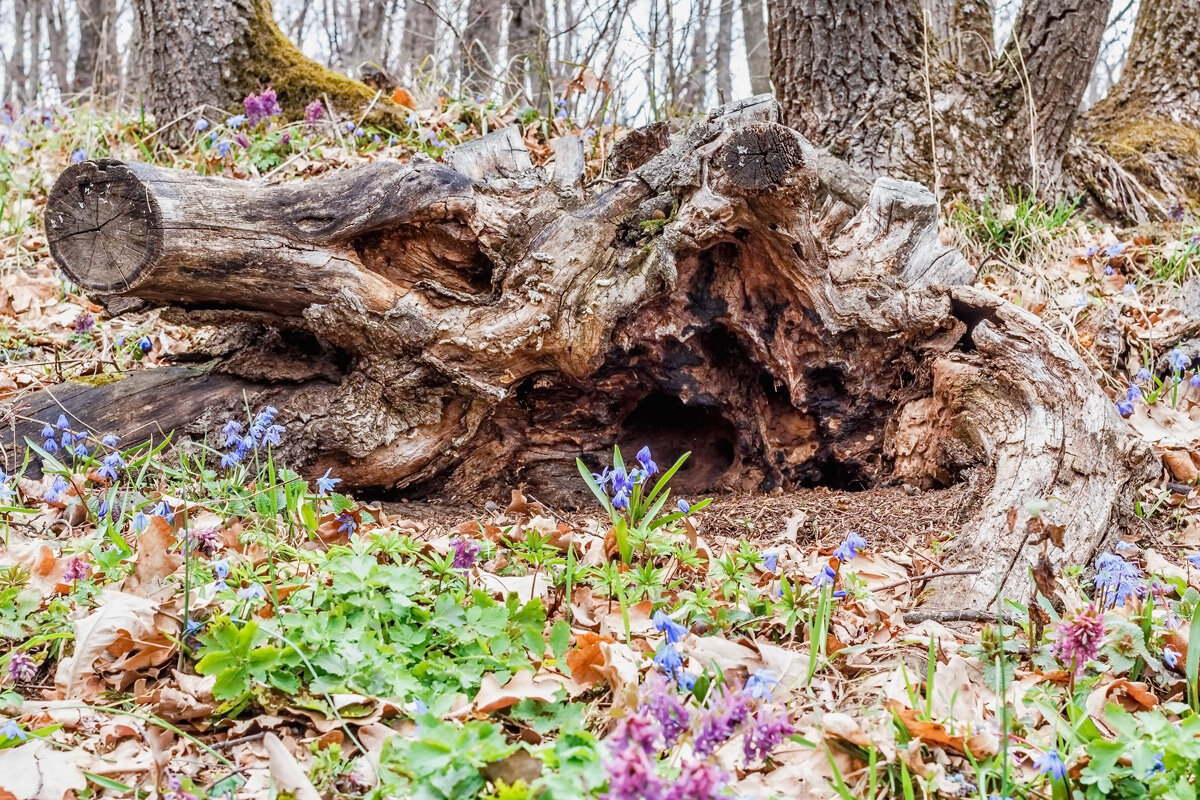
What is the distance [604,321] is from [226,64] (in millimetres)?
4437

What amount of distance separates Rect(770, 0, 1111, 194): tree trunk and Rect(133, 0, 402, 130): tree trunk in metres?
2.94

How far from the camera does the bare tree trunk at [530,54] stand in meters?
6.41

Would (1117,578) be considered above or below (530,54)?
below

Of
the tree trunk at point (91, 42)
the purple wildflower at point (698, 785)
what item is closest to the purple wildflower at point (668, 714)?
the purple wildflower at point (698, 785)

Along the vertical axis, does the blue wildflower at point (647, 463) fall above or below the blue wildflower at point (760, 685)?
above

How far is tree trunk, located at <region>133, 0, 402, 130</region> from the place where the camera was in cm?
625

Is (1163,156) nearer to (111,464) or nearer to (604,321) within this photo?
(604,321)

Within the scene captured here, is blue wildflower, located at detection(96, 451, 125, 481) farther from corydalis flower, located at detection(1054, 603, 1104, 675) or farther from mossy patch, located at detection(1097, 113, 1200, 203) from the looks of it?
mossy patch, located at detection(1097, 113, 1200, 203)

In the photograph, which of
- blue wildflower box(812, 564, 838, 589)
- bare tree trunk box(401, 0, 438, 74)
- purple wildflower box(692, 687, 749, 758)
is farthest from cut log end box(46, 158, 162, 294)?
bare tree trunk box(401, 0, 438, 74)

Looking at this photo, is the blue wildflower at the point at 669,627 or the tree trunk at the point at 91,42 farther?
the tree trunk at the point at 91,42

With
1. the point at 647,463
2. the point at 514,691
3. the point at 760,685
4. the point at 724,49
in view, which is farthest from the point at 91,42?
the point at 760,685

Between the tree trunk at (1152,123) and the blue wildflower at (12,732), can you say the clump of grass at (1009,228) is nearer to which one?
the tree trunk at (1152,123)

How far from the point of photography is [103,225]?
309cm

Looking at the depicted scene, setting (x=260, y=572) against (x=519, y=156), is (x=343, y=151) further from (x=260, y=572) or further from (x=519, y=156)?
(x=260, y=572)
